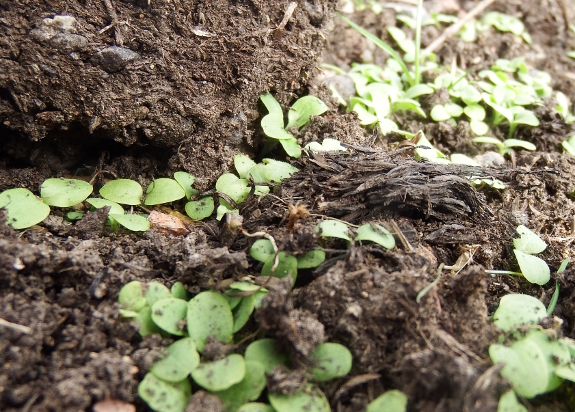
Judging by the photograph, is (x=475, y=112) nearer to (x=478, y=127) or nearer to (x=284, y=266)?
(x=478, y=127)

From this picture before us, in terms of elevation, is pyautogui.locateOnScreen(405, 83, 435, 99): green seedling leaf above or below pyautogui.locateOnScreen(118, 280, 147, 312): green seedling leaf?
above

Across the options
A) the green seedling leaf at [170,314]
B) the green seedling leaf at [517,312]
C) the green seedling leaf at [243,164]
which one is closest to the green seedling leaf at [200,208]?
the green seedling leaf at [243,164]

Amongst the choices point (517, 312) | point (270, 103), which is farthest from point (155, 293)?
point (517, 312)

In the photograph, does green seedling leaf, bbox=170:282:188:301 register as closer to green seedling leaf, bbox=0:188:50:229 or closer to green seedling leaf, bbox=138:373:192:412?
green seedling leaf, bbox=138:373:192:412

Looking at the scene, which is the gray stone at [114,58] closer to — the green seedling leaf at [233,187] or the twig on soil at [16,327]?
the green seedling leaf at [233,187]

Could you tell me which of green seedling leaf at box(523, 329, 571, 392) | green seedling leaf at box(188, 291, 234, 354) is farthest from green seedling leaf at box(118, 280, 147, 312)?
green seedling leaf at box(523, 329, 571, 392)

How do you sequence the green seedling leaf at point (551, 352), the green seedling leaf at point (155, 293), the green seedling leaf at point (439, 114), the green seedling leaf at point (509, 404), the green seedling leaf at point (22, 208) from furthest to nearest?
the green seedling leaf at point (439, 114) < the green seedling leaf at point (22, 208) < the green seedling leaf at point (155, 293) < the green seedling leaf at point (551, 352) < the green seedling leaf at point (509, 404)
